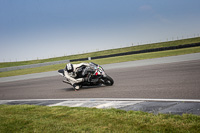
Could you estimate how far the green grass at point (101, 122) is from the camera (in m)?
3.95

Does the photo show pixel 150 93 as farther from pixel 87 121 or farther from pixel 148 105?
pixel 87 121

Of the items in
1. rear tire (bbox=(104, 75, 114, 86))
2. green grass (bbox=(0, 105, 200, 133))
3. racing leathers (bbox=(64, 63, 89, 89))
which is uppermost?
racing leathers (bbox=(64, 63, 89, 89))

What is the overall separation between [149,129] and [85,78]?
6.44m

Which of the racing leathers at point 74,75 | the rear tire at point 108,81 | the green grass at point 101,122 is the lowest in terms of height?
the green grass at point 101,122

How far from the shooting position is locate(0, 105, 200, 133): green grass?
3.95 metres

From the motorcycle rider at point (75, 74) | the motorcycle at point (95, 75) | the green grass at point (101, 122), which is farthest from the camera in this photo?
the motorcycle rider at point (75, 74)

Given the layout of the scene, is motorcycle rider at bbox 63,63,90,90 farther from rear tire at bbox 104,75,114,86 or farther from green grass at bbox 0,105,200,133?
green grass at bbox 0,105,200,133

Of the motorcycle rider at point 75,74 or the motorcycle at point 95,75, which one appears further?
the motorcycle rider at point 75,74

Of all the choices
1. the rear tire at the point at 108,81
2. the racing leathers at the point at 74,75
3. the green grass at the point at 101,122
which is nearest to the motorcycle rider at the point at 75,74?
the racing leathers at the point at 74,75

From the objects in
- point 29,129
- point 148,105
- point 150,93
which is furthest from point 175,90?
point 29,129

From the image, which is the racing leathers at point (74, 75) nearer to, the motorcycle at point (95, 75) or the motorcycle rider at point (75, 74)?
the motorcycle rider at point (75, 74)

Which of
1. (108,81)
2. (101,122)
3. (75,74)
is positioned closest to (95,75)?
(108,81)

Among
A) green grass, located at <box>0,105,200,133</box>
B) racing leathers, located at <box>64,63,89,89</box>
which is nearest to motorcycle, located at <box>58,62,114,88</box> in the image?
racing leathers, located at <box>64,63,89,89</box>

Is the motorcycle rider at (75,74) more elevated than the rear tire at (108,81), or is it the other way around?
the motorcycle rider at (75,74)
